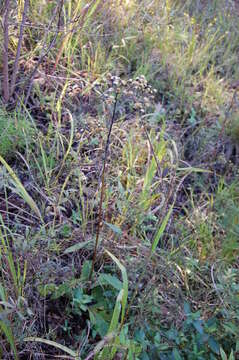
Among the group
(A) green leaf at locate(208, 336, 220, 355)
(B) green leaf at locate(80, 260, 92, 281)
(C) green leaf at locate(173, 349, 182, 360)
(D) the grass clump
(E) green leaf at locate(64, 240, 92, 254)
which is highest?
(D) the grass clump

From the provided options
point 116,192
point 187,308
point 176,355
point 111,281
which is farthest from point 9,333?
point 116,192

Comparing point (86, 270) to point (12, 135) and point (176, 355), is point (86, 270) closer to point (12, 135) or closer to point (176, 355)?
point (176, 355)

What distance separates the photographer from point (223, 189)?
7.56 ft

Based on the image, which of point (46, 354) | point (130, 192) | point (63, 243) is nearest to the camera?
point (46, 354)

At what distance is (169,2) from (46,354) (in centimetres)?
279

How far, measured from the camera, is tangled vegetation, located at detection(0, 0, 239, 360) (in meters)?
1.50

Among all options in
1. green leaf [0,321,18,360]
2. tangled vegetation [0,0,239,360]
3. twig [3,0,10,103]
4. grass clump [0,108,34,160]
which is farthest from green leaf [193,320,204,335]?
twig [3,0,10,103]

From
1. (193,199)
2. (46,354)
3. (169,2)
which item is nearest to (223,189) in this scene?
(193,199)

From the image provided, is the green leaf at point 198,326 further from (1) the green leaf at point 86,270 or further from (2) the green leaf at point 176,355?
(1) the green leaf at point 86,270

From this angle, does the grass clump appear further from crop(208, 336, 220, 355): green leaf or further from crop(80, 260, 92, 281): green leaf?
crop(208, 336, 220, 355): green leaf

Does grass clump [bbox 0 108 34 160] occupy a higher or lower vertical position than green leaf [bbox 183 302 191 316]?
higher

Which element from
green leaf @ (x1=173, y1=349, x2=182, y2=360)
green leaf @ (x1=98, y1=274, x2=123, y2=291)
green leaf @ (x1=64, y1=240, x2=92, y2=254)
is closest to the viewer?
green leaf @ (x1=173, y1=349, x2=182, y2=360)

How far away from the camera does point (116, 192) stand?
1.96 m

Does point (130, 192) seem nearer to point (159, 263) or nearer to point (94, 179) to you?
point (94, 179)
